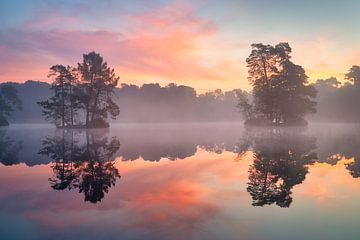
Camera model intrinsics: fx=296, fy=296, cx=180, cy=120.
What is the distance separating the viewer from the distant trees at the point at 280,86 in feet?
202

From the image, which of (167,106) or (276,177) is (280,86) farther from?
(167,106)

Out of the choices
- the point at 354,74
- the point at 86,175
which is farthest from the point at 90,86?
the point at 354,74

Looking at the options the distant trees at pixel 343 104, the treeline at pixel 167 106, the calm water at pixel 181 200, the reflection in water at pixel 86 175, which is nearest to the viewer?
the calm water at pixel 181 200

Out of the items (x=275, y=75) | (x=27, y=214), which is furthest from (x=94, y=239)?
(x=275, y=75)

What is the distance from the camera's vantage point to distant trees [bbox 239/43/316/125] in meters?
61.6

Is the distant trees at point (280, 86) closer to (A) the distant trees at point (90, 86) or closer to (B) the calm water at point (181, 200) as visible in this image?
(A) the distant trees at point (90, 86)

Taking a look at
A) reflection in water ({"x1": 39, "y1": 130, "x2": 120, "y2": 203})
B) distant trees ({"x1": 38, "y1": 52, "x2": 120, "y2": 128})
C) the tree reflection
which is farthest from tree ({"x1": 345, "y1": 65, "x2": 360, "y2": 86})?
reflection in water ({"x1": 39, "y1": 130, "x2": 120, "y2": 203})

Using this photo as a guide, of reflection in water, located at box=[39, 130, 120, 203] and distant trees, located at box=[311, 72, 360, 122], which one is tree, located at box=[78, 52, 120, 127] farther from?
distant trees, located at box=[311, 72, 360, 122]

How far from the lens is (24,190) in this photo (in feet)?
38.3

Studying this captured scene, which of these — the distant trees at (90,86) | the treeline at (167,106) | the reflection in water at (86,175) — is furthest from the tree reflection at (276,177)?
the treeline at (167,106)

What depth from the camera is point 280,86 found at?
62.3 m

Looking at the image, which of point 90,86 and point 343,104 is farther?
point 343,104

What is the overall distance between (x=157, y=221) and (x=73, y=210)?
2770 millimetres

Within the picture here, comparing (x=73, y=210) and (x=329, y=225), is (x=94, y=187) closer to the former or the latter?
(x=73, y=210)
